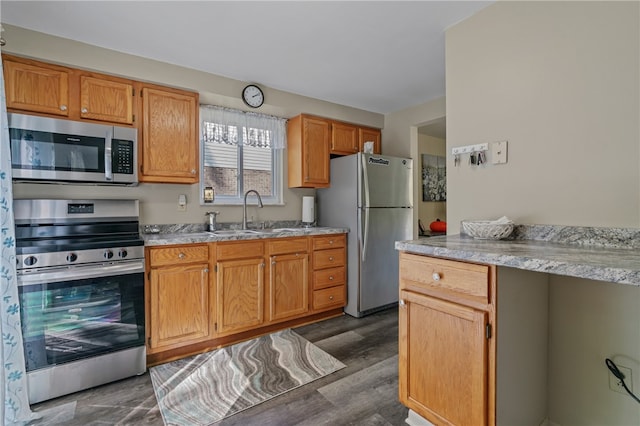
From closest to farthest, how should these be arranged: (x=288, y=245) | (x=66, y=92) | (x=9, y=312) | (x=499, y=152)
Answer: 1. (x=9, y=312)
2. (x=499, y=152)
3. (x=66, y=92)
4. (x=288, y=245)

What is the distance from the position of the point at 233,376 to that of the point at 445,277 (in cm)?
160

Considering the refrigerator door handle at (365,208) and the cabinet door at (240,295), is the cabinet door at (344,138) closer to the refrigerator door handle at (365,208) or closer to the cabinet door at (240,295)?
the refrigerator door handle at (365,208)

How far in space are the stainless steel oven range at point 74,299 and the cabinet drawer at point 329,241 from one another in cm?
156

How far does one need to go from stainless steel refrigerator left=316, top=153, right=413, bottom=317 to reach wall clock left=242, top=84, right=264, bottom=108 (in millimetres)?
1038

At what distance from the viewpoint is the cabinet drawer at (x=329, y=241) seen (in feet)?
10.1

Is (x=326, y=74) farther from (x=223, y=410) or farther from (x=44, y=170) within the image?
(x=223, y=410)

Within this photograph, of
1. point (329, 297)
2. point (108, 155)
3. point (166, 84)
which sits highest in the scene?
point (166, 84)

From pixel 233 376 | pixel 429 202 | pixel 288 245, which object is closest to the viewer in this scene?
pixel 233 376

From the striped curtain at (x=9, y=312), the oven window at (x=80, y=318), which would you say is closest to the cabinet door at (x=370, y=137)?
the oven window at (x=80, y=318)

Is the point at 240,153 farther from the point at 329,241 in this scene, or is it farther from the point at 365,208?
the point at 365,208

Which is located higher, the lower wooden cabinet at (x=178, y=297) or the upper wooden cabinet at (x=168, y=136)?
the upper wooden cabinet at (x=168, y=136)

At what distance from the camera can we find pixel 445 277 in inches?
52.8

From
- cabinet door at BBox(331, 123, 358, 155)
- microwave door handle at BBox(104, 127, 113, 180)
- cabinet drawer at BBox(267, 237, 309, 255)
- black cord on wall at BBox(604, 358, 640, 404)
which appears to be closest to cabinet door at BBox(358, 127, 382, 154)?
cabinet door at BBox(331, 123, 358, 155)

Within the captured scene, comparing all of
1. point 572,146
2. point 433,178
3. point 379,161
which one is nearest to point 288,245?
point 379,161
